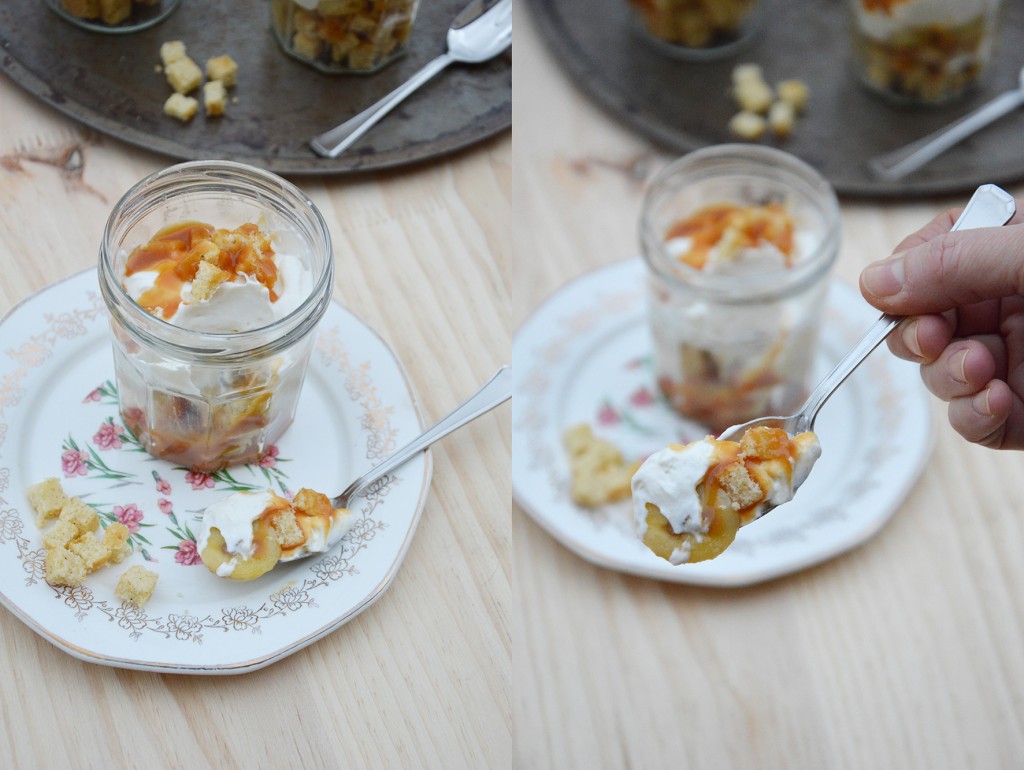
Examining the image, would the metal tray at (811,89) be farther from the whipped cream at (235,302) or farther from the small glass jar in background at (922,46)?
the whipped cream at (235,302)

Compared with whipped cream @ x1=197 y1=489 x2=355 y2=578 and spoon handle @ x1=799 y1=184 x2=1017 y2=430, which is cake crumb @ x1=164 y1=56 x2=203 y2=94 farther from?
spoon handle @ x1=799 y1=184 x2=1017 y2=430

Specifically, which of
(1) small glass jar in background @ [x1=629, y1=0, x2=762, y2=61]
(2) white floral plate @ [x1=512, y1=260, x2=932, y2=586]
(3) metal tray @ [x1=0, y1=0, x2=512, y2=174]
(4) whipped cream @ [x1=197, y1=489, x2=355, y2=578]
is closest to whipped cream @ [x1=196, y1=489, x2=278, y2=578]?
(4) whipped cream @ [x1=197, y1=489, x2=355, y2=578]

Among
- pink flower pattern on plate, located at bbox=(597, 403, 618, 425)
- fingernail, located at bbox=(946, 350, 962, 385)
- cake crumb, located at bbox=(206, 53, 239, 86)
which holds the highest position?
cake crumb, located at bbox=(206, 53, 239, 86)

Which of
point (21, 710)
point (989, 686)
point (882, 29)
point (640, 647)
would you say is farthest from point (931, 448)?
point (21, 710)

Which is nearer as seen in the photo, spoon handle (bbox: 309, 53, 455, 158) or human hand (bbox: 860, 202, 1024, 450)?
human hand (bbox: 860, 202, 1024, 450)

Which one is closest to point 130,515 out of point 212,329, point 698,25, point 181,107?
point 212,329

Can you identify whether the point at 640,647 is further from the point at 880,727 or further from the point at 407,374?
the point at 407,374

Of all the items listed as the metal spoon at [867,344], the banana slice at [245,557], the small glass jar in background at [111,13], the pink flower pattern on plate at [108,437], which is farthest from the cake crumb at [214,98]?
the metal spoon at [867,344]

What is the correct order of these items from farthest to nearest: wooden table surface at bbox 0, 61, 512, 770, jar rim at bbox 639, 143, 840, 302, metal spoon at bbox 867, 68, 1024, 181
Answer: metal spoon at bbox 867, 68, 1024, 181
jar rim at bbox 639, 143, 840, 302
wooden table surface at bbox 0, 61, 512, 770

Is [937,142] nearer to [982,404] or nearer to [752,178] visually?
[752,178]
